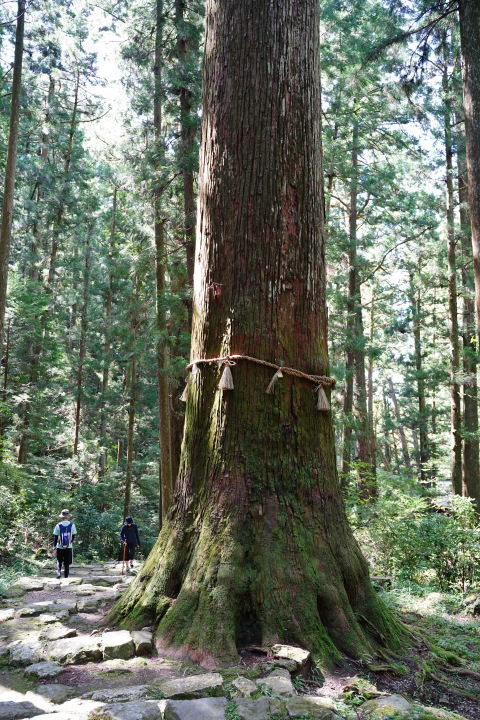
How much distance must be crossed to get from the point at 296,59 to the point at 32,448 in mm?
20677

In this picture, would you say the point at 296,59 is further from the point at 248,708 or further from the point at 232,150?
the point at 248,708

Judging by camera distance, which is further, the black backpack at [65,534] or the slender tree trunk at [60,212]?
the slender tree trunk at [60,212]

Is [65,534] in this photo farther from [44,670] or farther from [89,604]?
[44,670]

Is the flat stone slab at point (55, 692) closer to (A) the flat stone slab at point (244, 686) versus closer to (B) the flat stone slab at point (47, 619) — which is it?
(A) the flat stone slab at point (244, 686)

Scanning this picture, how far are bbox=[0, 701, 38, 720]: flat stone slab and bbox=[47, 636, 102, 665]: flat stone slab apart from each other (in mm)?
587

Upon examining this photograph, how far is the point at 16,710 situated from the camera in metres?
2.58

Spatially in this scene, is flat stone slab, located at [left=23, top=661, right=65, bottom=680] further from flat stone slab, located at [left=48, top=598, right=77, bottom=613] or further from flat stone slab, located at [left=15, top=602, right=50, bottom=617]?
flat stone slab, located at [left=15, top=602, right=50, bottom=617]

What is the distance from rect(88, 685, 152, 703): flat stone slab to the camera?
8.46 ft

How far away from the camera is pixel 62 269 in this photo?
27312mm

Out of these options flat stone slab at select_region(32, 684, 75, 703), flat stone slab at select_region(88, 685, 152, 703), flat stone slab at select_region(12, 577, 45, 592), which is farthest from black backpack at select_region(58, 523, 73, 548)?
flat stone slab at select_region(88, 685, 152, 703)

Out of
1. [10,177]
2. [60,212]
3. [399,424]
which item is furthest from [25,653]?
[399,424]

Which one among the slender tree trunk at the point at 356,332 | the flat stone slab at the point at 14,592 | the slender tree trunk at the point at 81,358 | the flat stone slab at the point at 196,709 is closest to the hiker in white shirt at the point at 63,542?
the flat stone slab at the point at 14,592

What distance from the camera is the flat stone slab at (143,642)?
3.24 metres

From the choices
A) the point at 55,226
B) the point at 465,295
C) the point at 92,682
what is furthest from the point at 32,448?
the point at 92,682
